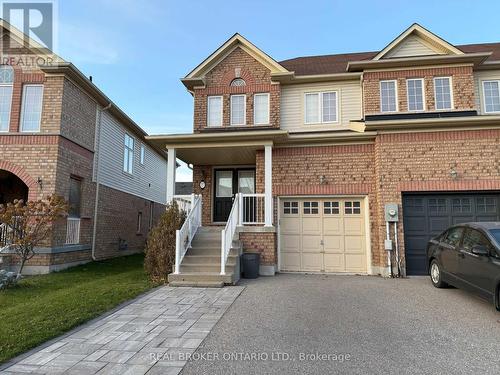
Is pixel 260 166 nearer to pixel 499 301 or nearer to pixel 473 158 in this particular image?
pixel 473 158

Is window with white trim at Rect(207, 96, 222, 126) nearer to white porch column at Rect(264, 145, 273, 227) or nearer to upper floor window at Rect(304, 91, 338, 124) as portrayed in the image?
white porch column at Rect(264, 145, 273, 227)

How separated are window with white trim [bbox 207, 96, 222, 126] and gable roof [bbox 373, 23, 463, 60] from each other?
5.58 m

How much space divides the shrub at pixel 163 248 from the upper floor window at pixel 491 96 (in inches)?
415

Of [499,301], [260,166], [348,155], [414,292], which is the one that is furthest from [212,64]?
[499,301]

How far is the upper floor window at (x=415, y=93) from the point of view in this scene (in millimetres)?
10844

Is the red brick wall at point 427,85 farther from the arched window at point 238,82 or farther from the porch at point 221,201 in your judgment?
the arched window at point 238,82

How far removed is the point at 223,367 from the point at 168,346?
923 mm

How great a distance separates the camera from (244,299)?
664 cm

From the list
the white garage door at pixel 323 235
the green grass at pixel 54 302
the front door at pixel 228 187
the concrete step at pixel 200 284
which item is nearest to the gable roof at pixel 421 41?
the white garage door at pixel 323 235

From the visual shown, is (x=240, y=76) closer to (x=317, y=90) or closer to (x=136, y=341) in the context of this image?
(x=317, y=90)

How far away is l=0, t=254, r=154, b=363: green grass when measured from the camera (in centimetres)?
452

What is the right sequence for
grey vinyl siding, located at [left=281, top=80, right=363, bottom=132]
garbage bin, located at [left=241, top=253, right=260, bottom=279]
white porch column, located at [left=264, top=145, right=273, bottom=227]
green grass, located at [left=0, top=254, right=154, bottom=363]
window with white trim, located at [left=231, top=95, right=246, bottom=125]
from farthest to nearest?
window with white trim, located at [left=231, top=95, right=246, bottom=125]
grey vinyl siding, located at [left=281, top=80, right=363, bottom=132]
white porch column, located at [left=264, top=145, right=273, bottom=227]
garbage bin, located at [left=241, top=253, right=260, bottom=279]
green grass, located at [left=0, top=254, right=154, bottom=363]

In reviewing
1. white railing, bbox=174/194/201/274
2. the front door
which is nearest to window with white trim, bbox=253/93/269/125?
the front door

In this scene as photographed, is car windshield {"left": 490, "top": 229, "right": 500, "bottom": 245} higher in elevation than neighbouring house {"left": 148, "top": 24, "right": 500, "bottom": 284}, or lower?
lower
